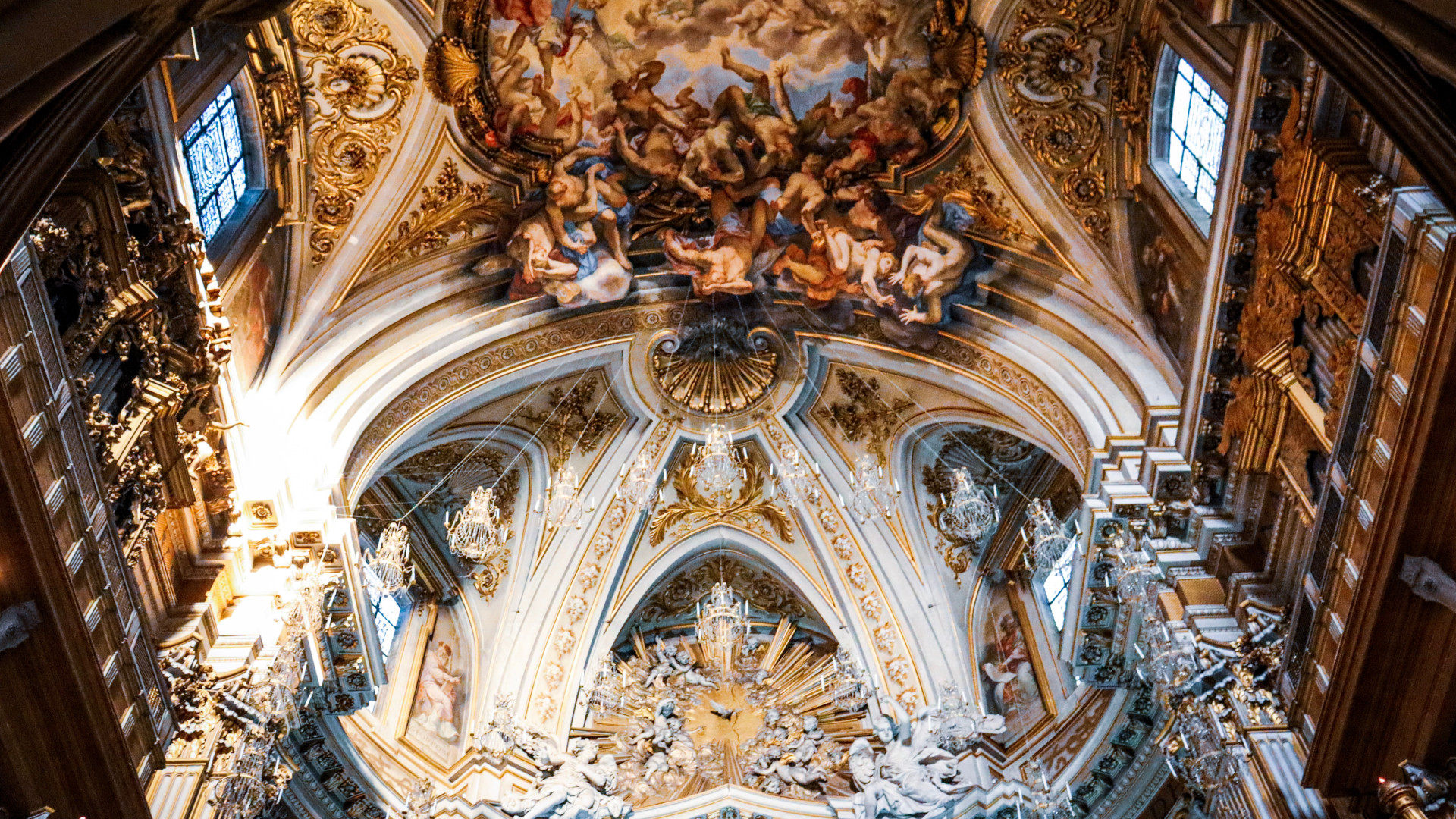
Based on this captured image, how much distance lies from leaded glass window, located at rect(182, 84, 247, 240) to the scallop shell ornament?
2.31 meters

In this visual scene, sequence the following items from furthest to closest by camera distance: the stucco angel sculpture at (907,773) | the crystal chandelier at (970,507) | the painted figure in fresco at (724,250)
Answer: the painted figure in fresco at (724,250)
the stucco angel sculpture at (907,773)
the crystal chandelier at (970,507)

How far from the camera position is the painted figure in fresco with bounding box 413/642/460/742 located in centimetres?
1647

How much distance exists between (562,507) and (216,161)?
22.1 ft

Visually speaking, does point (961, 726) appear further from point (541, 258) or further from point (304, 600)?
point (541, 258)

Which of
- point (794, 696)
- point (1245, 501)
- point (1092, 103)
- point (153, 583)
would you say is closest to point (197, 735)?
point (153, 583)

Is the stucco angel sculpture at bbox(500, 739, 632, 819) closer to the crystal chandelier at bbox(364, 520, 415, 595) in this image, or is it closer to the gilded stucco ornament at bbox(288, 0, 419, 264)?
the crystal chandelier at bbox(364, 520, 415, 595)

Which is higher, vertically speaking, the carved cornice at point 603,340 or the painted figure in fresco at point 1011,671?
the carved cornice at point 603,340

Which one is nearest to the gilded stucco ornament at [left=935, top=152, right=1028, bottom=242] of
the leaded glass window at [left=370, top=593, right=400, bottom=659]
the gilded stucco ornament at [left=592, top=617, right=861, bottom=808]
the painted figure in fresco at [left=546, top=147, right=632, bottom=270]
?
the painted figure in fresco at [left=546, top=147, right=632, bottom=270]

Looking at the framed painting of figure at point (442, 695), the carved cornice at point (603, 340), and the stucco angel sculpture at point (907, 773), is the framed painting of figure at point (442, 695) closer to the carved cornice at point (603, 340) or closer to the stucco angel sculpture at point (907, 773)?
the carved cornice at point (603, 340)

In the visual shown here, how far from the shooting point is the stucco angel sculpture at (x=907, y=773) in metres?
14.5

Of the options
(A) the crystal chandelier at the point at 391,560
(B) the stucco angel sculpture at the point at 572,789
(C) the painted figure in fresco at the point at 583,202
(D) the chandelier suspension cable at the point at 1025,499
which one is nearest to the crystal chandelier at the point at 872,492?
(D) the chandelier suspension cable at the point at 1025,499

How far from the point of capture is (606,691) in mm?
16969

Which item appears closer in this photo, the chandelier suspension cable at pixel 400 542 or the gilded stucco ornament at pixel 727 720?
the chandelier suspension cable at pixel 400 542

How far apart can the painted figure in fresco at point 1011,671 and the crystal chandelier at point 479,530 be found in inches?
257
